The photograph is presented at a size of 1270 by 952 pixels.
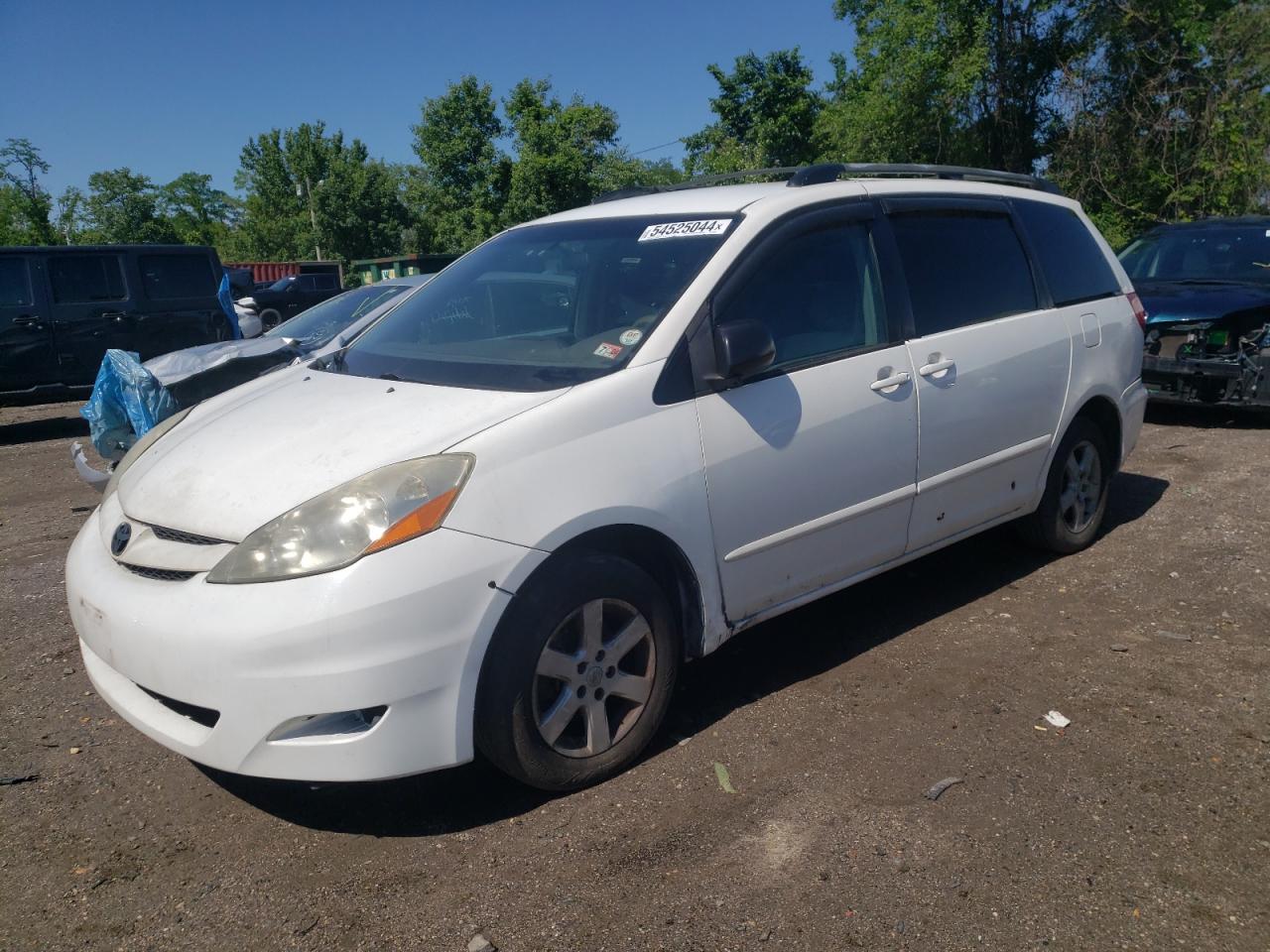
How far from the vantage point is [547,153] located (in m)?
38.9

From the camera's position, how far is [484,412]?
294 cm

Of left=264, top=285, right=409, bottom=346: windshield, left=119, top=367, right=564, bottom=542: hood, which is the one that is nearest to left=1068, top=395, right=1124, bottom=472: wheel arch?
left=119, top=367, right=564, bottom=542: hood

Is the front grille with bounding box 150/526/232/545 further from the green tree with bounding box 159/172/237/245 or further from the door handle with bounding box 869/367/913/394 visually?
the green tree with bounding box 159/172/237/245

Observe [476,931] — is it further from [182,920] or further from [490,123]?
[490,123]

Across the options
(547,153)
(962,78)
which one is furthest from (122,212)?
(962,78)

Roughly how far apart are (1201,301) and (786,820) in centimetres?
698

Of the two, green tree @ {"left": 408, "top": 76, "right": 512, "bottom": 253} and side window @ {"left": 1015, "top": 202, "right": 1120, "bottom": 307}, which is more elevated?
green tree @ {"left": 408, "top": 76, "right": 512, "bottom": 253}

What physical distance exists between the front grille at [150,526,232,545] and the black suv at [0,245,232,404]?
378 inches

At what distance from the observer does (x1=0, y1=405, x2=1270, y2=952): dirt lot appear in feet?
8.22

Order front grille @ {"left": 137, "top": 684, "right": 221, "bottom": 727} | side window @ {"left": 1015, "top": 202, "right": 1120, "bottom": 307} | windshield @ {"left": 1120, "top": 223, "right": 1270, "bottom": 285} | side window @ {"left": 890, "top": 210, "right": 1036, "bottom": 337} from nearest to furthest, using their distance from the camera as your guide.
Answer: front grille @ {"left": 137, "top": 684, "right": 221, "bottom": 727}, side window @ {"left": 890, "top": 210, "right": 1036, "bottom": 337}, side window @ {"left": 1015, "top": 202, "right": 1120, "bottom": 307}, windshield @ {"left": 1120, "top": 223, "right": 1270, "bottom": 285}

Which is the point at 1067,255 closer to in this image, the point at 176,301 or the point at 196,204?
the point at 176,301

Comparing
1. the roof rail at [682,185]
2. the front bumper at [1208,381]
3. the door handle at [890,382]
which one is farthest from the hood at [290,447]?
the front bumper at [1208,381]

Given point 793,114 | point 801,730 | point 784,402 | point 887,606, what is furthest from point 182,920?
point 793,114

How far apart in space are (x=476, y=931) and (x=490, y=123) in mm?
43729
